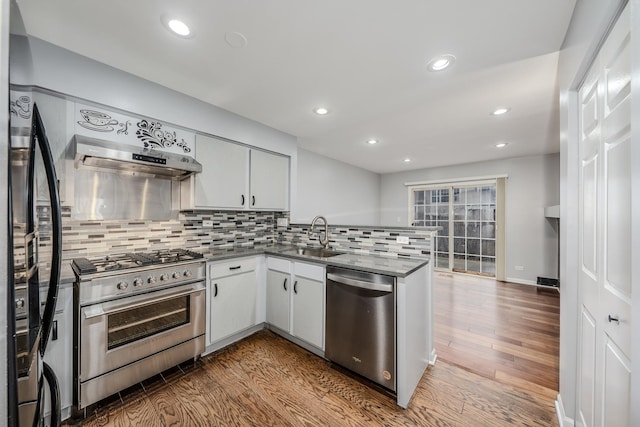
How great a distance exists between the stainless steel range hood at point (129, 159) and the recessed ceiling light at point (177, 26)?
0.92m

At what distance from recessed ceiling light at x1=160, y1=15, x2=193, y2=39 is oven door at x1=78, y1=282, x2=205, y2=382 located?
1829mm

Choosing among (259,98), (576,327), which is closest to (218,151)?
(259,98)

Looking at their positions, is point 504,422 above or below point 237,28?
below

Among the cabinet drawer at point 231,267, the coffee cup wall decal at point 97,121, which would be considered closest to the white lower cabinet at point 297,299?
the cabinet drawer at point 231,267

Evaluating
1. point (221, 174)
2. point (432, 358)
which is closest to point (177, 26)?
point (221, 174)

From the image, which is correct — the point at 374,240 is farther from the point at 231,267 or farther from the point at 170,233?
the point at 170,233

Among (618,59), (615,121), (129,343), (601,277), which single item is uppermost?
(618,59)

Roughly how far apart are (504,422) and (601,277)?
3.96 feet

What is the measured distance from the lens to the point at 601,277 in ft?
3.53

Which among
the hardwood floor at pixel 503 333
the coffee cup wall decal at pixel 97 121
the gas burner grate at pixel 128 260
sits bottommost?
the hardwood floor at pixel 503 333

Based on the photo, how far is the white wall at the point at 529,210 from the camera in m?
4.52

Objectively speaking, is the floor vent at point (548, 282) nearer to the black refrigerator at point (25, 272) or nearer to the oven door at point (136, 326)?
the oven door at point (136, 326)

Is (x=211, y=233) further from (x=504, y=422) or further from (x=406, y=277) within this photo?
(x=504, y=422)

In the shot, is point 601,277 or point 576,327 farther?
point 576,327
